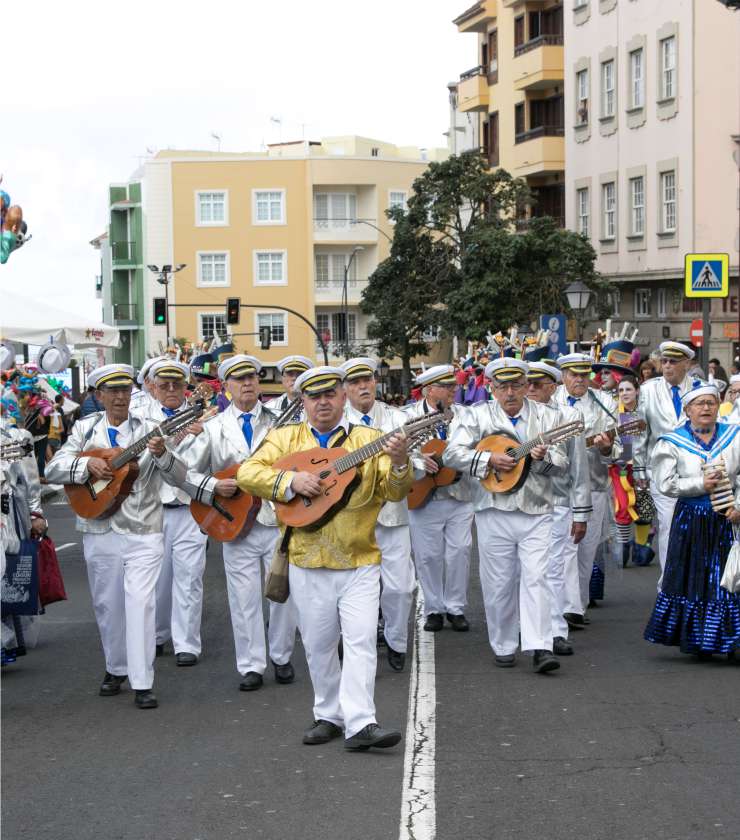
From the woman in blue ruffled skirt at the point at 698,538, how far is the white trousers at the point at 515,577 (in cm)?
82

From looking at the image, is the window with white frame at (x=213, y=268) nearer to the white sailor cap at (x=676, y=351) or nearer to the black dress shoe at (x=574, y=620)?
the white sailor cap at (x=676, y=351)

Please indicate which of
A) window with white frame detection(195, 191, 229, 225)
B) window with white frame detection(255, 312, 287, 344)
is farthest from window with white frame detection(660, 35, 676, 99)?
window with white frame detection(195, 191, 229, 225)

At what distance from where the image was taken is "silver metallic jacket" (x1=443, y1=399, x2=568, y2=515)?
1020cm

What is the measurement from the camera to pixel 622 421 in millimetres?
13242

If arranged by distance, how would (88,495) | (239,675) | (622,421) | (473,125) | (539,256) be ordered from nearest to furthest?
(88,495), (239,675), (622,421), (539,256), (473,125)

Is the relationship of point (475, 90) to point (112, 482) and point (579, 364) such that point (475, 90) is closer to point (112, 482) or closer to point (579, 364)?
point (579, 364)

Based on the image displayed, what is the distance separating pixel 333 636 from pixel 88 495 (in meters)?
2.10

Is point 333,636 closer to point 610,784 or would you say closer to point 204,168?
point 610,784

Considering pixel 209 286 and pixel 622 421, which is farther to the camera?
pixel 209 286

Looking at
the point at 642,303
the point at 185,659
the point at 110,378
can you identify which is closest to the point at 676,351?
the point at 185,659

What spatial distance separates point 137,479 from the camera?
9508 mm

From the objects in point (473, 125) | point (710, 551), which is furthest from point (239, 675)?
point (473, 125)

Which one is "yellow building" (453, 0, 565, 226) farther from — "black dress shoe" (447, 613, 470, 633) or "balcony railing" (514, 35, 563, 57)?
"black dress shoe" (447, 613, 470, 633)

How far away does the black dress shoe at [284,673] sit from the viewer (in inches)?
391
